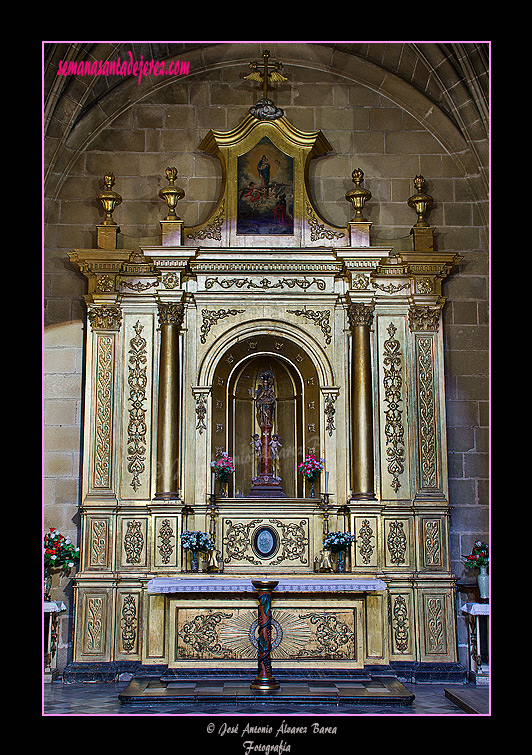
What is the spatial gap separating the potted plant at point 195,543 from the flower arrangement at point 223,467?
832 mm

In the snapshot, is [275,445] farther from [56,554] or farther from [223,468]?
[56,554]

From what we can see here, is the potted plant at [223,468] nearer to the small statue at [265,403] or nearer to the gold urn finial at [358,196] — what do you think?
the small statue at [265,403]

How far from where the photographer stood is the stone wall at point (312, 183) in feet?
35.6

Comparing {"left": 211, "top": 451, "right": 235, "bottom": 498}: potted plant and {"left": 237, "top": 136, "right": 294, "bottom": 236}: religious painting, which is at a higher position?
{"left": 237, "top": 136, "right": 294, "bottom": 236}: religious painting

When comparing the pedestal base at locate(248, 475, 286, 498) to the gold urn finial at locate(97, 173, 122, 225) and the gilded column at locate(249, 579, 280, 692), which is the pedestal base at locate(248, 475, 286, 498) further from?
the gold urn finial at locate(97, 173, 122, 225)

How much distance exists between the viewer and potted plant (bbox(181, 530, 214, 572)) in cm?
980

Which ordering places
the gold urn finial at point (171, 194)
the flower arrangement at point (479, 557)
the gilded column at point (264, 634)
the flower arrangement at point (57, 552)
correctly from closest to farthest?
1. the gilded column at point (264, 634)
2. the flower arrangement at point (57, 552)
3. the flower arrangement at point (479, 557)
4. the gold urn finial at point (171, 194)

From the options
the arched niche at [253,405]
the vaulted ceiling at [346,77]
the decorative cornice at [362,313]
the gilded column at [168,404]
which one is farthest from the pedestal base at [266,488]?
the vaulted ceiling at [346,77]

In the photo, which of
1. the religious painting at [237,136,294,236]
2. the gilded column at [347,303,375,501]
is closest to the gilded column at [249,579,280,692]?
the gilded column at [347,303,375,501]

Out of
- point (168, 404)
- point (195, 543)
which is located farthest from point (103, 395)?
point (195, 543)

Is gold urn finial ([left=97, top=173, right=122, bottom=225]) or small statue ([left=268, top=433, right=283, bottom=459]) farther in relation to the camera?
small statue ([left=268, top=433, right=283, bottom=459])

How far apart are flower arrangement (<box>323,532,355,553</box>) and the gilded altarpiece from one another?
8.4 inches

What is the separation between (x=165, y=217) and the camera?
11008mm

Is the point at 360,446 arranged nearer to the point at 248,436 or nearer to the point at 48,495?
the point at 248,436
